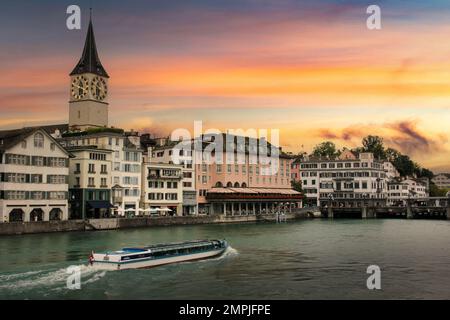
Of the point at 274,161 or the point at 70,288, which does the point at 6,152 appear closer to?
the point at 70,288

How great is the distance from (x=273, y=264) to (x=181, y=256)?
7470mm

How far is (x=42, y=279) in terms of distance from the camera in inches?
1471

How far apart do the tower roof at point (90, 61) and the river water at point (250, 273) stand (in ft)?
218

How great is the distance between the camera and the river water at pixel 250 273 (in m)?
35.3

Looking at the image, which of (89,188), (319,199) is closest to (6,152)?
(89,188)

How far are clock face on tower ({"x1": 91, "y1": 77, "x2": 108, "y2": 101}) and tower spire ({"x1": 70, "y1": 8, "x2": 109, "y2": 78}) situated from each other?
4.50 feet

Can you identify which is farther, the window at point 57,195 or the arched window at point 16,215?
the window at point 57,195

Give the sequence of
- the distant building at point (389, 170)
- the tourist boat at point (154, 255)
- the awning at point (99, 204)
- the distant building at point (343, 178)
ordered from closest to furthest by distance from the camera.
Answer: the tourist boat at point (154, 255)
the awning at point (99, 204)
the distant building at point (343, 178)
the distant building at point (389, 170)

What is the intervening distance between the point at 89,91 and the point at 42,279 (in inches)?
3612

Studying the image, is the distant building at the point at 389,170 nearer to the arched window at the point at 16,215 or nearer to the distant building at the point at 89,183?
the distant building at the point at 89,183

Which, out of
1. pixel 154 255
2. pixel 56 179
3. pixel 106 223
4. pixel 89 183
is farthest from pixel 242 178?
pixel 154 255

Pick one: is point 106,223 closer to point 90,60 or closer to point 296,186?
point 90,60

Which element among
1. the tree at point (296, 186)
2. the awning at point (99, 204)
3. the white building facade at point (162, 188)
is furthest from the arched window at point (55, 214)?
the tree at point (296, 186)

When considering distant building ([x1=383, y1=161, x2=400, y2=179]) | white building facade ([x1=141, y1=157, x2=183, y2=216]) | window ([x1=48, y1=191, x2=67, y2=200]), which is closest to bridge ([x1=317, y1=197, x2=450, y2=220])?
distant building ([x1=383, y1=161, x2=400, y2=179])
